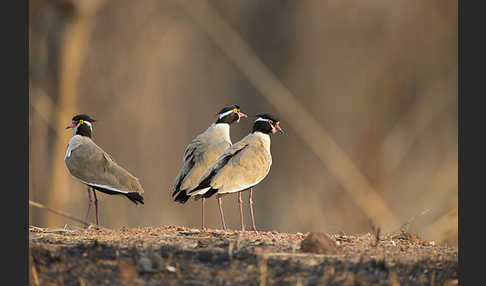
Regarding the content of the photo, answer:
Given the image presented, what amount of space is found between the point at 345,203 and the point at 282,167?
5.96 ft

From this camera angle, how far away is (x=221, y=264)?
499cm

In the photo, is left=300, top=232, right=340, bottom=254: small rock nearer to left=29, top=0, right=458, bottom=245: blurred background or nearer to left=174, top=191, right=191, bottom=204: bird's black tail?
left=174, top=191, right=191, bottom=204: bird's black tail

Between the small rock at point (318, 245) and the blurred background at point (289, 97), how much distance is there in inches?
336

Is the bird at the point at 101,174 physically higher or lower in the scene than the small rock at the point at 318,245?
higher

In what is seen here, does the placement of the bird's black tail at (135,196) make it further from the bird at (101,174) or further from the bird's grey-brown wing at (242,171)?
the bird's grey-brown wing at (242,171)

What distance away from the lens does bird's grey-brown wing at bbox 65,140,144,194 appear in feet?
23.4

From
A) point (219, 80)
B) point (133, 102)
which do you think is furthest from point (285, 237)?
point (219, 80)

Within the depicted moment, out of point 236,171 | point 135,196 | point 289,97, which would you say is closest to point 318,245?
point 236,171

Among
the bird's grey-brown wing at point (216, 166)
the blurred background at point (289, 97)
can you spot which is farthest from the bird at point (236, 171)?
the blurred background at point (289, 97)

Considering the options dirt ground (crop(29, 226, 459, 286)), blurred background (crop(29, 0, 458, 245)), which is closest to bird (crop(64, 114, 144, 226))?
dirt ground (crop(29, 226, 459, 286))

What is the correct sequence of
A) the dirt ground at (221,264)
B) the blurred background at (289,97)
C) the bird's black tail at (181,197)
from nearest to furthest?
the dirt ground at (221,264)
the bird's black tail at (181,197)
the blurred background at (289,97)

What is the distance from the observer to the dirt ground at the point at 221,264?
4688 millimetres

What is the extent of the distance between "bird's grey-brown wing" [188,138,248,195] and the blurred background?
21.7 ft

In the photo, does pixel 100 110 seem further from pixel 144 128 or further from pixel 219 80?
pixel 219 80
